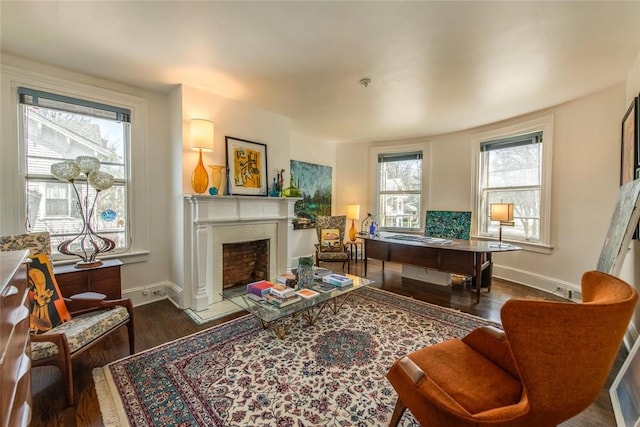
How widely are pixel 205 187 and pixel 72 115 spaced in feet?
4.81

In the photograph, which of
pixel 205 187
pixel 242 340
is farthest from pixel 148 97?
pixel 242 340

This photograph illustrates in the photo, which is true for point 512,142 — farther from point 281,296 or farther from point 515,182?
point 281,296

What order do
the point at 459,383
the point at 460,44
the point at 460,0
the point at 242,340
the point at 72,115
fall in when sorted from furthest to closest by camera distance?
the point at 72,115 → the point at 242,340 → the point at 460,44 → the point at 460,0 → the point at 459,383

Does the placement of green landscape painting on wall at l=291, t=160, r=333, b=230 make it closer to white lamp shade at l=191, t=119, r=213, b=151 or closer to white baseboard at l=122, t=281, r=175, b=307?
white lamp shade at l=191, t=119, r=213, b=151

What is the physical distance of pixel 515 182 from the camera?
4.05 meters

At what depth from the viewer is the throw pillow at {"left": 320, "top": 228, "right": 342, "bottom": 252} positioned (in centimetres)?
455

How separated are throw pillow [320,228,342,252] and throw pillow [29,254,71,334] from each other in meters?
3.25

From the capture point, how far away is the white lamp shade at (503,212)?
135 inches

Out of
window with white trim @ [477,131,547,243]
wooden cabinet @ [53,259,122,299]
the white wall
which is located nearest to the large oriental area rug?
wooden cabinet @ [53,259,122,299]

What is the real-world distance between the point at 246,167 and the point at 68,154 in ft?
5.86

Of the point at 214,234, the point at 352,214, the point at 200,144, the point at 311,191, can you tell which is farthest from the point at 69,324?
the point at 352,214

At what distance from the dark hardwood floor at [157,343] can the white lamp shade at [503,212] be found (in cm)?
102

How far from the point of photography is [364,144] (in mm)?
5672

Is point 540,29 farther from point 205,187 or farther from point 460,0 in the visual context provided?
point 205,187
